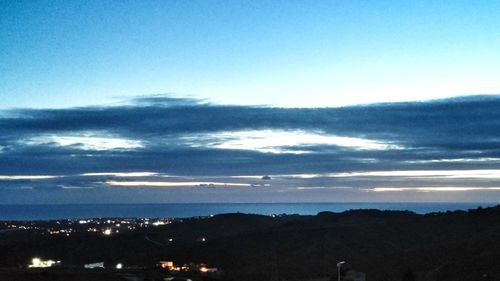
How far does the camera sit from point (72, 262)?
105688 mm

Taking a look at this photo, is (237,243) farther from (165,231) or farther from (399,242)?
(165,231)

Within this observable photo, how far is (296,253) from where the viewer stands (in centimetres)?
10088

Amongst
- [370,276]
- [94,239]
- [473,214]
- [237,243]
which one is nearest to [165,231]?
[94,239]

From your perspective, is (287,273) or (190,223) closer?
(287,273)

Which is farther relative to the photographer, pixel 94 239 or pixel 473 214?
pixel 94 239

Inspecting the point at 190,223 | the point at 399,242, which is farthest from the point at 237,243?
the point at 190,223

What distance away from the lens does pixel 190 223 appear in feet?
543

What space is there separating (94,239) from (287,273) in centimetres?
6175

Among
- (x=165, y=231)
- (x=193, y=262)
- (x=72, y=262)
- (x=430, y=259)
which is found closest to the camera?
(x=430, y=259)

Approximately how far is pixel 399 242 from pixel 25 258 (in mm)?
57079

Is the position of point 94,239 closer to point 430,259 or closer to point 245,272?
point 245,272

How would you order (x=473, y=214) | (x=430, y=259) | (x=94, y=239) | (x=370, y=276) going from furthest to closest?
(x=94, y=239), (x=473, y=214), (x=430, y=259), (x=370, y=276)

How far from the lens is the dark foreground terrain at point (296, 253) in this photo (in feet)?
221

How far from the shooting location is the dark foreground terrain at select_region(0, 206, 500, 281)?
67375 mm
